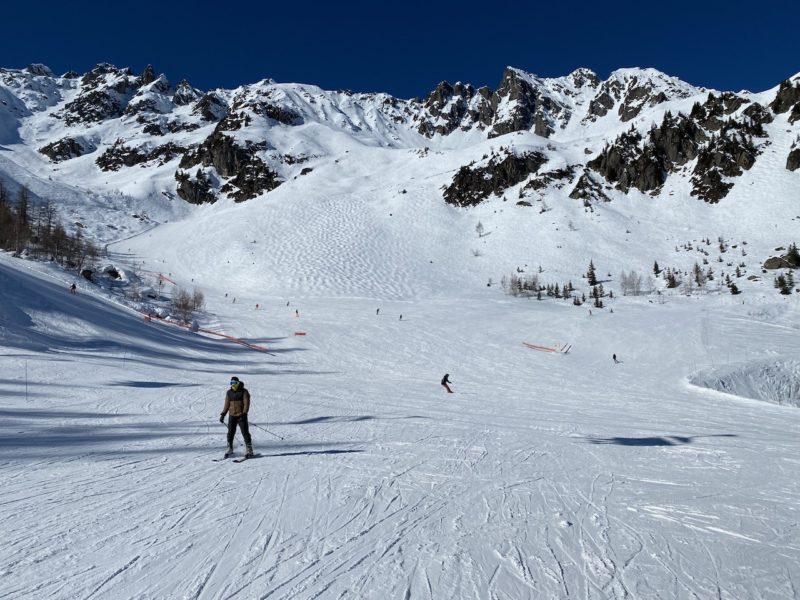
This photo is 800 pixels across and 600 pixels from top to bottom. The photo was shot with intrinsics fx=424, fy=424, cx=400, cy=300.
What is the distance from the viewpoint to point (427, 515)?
560cm

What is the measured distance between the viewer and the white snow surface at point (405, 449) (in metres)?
4.34

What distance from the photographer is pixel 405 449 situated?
8609 mm

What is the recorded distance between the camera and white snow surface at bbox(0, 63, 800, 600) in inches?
171

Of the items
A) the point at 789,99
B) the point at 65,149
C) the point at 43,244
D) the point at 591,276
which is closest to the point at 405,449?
the point at 591,276

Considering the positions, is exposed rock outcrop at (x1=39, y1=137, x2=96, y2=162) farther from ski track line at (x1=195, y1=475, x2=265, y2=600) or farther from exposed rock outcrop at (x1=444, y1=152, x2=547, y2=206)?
ski track line at (x1=195, y1=475, x2=265, y2=600)

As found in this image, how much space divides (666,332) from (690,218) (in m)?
44.6

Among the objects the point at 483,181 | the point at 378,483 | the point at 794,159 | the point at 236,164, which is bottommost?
the point at 378,483

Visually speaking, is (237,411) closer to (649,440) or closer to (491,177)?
(649,440)

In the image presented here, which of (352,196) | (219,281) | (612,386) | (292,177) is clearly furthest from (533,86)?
(612,386)

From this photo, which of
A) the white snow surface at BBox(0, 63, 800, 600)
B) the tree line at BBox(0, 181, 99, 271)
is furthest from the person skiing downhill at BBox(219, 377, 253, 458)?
the tree line at BBox(0, 181, 99, 271)

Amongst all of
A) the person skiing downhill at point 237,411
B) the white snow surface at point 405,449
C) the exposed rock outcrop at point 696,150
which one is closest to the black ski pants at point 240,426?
the person skiing downhill at point 237,411

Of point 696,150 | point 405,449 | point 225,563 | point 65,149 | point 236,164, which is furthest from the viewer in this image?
point 65,149

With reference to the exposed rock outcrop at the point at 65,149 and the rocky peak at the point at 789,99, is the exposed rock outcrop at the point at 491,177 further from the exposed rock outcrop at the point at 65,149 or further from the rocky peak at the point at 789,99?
the exposed rock outcrop at the point at 65,149

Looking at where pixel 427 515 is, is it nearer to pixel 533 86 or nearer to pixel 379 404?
pixel 379 404
